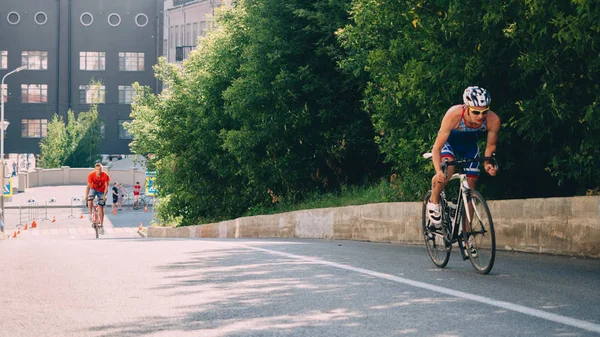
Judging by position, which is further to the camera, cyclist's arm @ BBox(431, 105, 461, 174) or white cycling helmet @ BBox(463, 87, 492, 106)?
cyclist's arm @ BBox(431, 105, 461, 174)

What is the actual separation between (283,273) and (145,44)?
302 ft

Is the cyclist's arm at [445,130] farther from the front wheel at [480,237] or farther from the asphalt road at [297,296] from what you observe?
the asphalt road at [297,296]

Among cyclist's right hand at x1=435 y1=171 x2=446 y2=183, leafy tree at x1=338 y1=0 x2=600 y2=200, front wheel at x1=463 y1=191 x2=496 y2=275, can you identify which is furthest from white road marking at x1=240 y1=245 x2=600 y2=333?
leafy tree at x1=338 y1=0 x2=600 y2=200

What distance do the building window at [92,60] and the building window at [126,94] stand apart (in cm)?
298

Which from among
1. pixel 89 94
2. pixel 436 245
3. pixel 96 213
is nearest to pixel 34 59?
pixel 89 94

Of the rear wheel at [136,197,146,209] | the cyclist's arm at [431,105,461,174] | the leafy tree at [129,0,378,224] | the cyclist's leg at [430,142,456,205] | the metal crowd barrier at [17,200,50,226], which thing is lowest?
the metal crowd barrier at [17,200,50,226]

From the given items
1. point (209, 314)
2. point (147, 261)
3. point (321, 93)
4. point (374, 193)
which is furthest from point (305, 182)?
point (209, 314)

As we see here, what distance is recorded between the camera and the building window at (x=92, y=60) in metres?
99.6

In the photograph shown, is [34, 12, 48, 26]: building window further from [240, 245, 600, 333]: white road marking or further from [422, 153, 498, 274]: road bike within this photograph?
[422, 153, 498, 274]: road bike

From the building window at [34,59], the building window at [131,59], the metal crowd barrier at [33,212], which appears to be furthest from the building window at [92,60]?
the metal crowd barrier at [33,212]

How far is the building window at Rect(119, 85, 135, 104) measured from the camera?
10150cm

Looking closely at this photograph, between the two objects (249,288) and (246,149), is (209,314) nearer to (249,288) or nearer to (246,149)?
(249,288)

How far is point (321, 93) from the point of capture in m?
27.7

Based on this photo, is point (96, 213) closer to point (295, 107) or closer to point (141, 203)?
point (295, 107)
